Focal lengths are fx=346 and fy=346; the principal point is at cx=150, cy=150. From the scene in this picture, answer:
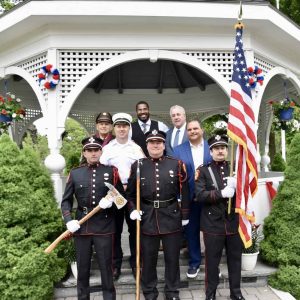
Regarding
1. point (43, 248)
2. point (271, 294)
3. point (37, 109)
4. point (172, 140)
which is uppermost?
point (37, 109)

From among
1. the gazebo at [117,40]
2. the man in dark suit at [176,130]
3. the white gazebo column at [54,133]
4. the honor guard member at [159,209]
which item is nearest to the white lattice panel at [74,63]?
the gazebo at [117,40]

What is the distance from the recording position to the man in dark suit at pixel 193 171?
14.3ft

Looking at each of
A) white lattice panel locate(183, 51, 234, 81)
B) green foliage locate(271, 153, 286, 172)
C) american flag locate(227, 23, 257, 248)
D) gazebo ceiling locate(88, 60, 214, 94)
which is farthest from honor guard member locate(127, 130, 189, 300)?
green foliage locate(271, 153, 286, 172)

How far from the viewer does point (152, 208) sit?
3885 millimetres

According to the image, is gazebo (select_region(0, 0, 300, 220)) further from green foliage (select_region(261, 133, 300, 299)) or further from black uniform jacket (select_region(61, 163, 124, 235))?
black uniform jacket (select_region(61, 163, 124, 235))

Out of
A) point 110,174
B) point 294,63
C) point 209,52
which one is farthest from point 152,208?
point 294,63

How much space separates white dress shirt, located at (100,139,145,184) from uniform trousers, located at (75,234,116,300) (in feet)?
2.66

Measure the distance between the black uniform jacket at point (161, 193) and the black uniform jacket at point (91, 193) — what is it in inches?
10.1

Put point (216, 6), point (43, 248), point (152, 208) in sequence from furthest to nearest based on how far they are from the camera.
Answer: point (216, 6) < point (43, 248) < point (152, 208)

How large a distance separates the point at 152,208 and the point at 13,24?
12.0 ft

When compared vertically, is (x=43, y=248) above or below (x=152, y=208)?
below

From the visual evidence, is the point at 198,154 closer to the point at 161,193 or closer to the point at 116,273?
the point at 161,193

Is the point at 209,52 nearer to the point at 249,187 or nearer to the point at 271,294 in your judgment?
the point at 249,187

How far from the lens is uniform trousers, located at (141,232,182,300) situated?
3.88 m
